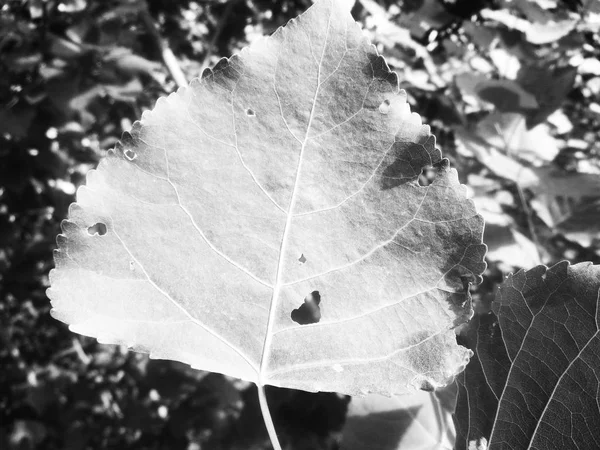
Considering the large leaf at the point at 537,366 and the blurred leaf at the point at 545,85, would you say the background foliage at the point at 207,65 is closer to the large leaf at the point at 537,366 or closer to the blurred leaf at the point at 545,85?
the blurred leaf at the point at 545,85

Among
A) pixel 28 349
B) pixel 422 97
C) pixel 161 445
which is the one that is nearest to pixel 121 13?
pixel 422 97

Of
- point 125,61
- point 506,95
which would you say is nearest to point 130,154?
point 506,95

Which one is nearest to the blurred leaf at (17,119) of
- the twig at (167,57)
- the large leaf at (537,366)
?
the twig at (167,57)

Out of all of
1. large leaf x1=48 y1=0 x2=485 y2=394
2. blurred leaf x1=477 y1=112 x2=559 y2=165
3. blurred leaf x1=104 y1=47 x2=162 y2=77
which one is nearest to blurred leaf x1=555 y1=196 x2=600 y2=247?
blurred leaf x1=477 y1=112 x2=559 y2=165

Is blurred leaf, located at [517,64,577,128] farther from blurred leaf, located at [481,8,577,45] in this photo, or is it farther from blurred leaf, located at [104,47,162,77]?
blurred leaf, located at [104,47,162,77]

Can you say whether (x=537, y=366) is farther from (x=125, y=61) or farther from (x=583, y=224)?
(x=125, y=61)

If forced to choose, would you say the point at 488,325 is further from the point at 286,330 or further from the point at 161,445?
the point at 161,445
